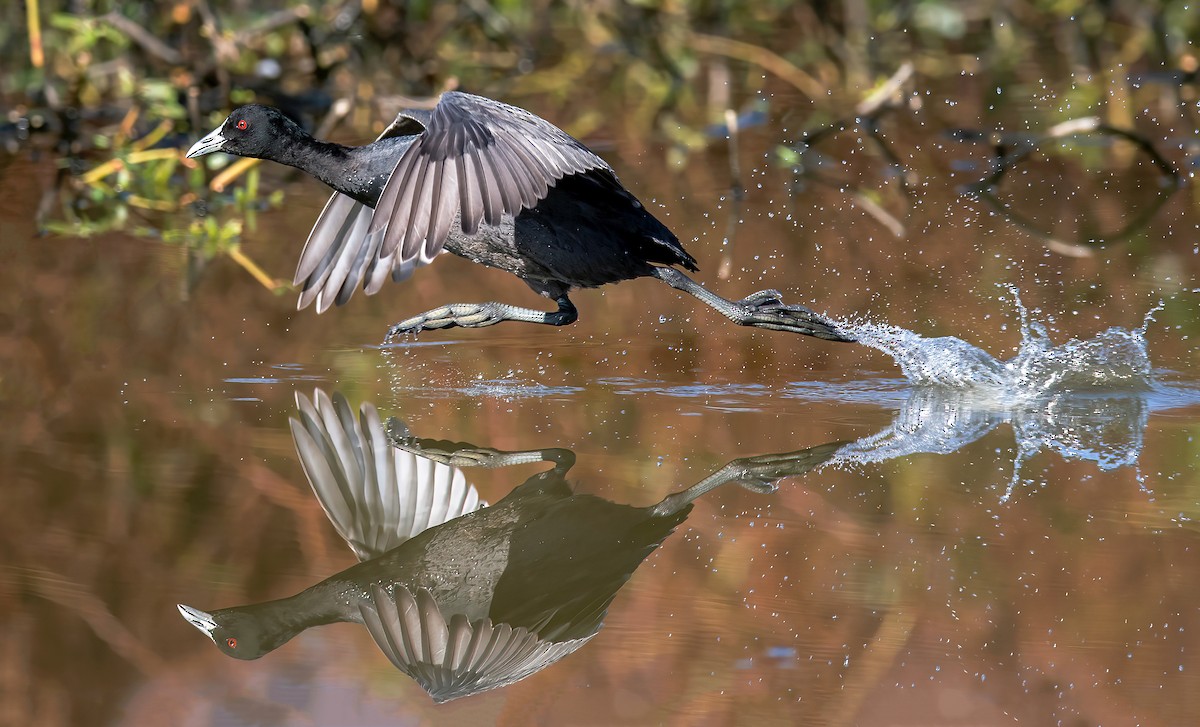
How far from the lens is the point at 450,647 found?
10.5ft

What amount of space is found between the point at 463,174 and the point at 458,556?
3.50 ft

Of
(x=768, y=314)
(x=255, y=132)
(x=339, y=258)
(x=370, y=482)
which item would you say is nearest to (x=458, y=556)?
(x=370, y=482)

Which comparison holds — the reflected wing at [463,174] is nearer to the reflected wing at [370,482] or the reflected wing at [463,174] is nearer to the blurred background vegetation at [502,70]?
the reflected wing at [370,482]

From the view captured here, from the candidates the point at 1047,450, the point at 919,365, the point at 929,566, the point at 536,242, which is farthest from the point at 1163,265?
the point at 929,566

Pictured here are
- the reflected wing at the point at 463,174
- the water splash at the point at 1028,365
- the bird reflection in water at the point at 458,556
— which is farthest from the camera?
the water splash at the point at 1028,365

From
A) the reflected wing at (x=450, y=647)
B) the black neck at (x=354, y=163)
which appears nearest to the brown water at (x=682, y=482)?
the reflected wing at (x=450, y=647)

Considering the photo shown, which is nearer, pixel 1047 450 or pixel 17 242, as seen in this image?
pixel 1047 450

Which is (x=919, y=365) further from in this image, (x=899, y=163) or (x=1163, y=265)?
(x=899, y=163)

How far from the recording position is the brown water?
9.72 ft

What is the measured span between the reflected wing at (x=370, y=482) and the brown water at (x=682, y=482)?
6 cm

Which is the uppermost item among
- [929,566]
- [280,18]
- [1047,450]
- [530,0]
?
[530,0]

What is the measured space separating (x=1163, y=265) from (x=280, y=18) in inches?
195

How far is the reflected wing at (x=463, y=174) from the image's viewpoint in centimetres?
402

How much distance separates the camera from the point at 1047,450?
165 inches
